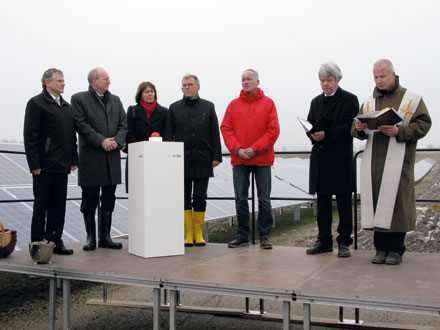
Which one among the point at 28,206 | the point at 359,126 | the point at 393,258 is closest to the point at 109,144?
the point at 359,126

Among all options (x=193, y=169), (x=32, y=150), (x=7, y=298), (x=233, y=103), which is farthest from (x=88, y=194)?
(x=7, y=298)

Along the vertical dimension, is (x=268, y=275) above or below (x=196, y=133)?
below

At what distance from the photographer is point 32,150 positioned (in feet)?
12.9

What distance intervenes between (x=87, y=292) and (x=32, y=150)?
99.1 inches

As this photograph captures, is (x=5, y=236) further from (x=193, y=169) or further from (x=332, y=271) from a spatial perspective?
(x=332, y=271)

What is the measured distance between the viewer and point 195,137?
4410 millimetres

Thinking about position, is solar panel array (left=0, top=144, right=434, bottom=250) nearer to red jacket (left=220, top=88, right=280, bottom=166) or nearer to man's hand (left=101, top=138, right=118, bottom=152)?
red jacket (left=220, top=88, right=280, bottom=166)

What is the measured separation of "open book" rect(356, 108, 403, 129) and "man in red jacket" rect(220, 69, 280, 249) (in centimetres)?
97

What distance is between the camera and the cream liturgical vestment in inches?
136

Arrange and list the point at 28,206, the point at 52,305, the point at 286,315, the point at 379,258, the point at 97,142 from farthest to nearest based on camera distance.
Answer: the point at 28,206 < the point at 97,142 < the point at 52,305 < the point at 379,258 < the point at 286,315

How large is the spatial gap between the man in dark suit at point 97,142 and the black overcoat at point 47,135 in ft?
0.51

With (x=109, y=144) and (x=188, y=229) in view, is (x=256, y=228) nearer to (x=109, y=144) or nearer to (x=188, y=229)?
(x=188, y=229)

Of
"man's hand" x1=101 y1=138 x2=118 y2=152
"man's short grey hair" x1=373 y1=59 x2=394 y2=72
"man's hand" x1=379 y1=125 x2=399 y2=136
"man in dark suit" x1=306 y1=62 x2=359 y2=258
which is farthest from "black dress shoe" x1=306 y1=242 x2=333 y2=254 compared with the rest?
"man's hand" x1=101 y1=138 x2=118 y2=152

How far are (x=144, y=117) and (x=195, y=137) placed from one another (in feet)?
1.75
